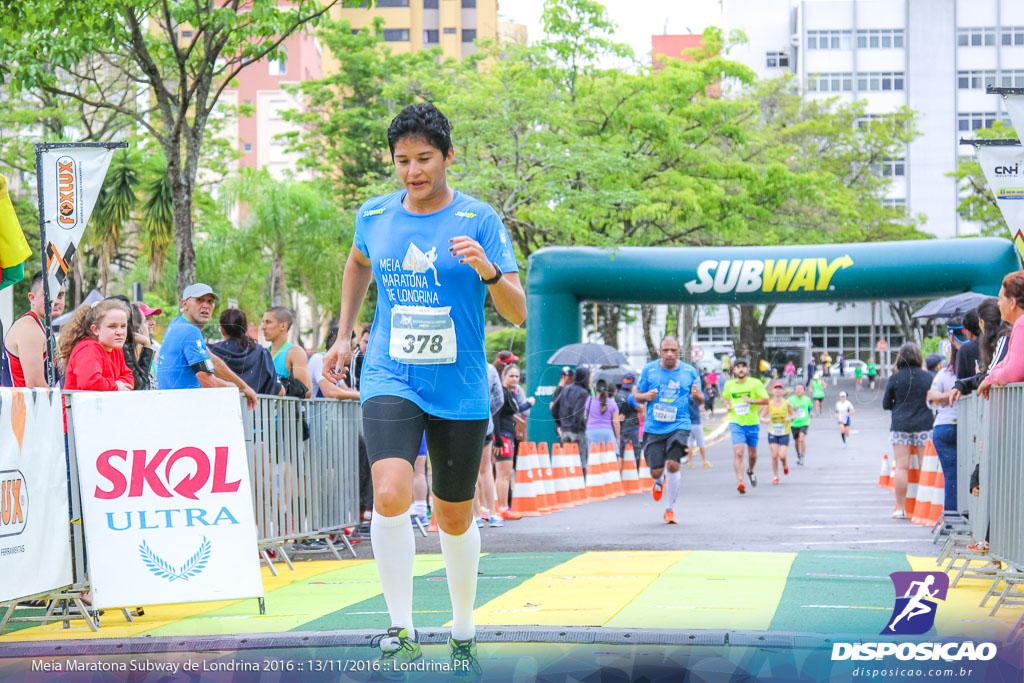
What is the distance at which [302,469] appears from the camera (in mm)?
9805

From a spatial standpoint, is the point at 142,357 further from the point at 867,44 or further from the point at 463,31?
the point at 463,31

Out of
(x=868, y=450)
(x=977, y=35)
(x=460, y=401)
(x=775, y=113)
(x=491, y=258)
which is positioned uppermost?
(x=977, y=35)

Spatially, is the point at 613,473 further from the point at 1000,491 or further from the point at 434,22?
the point at 434,22

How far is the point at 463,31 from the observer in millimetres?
83438

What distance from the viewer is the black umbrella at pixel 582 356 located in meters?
21.0

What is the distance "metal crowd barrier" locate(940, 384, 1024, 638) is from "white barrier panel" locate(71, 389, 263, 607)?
3934 mm

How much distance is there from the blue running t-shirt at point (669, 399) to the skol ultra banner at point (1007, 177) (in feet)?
15.3

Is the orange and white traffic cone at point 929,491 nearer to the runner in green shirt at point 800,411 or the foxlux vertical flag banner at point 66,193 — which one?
the foxlux vertical flag banner at point 66,193

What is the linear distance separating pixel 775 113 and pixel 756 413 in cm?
3206

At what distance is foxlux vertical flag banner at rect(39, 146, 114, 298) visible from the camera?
7734 millimetres

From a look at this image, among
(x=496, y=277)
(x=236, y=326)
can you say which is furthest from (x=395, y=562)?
(x=236, y=326)

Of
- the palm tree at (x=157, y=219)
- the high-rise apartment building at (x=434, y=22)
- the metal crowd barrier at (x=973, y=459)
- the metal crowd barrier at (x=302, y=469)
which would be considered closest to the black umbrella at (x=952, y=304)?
the metal crowd barrier at (x=973, y=459)

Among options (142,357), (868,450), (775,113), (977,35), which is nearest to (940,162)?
(977,35)

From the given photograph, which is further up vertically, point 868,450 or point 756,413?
point 756,413
